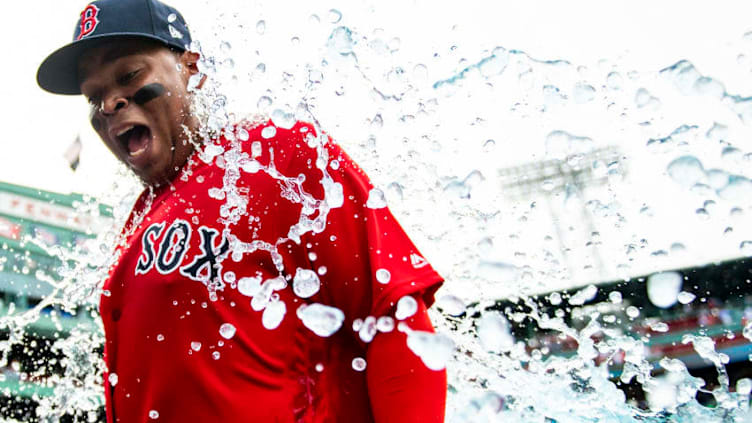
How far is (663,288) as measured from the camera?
1.21 m

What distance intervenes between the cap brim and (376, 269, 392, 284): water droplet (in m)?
0.97

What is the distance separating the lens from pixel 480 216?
1775mm

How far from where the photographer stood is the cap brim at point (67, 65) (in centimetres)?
164

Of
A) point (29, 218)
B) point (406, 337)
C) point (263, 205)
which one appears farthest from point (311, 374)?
point (29, 218)

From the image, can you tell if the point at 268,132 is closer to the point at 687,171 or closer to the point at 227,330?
the point at 227,330

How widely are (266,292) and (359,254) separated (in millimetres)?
207

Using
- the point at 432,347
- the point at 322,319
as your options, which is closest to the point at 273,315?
the point at 322,319

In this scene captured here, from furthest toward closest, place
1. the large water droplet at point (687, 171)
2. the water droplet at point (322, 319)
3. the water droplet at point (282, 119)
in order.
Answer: the water droplet at point (282, 119) → the large water droplet at point (687, 171) → the water droplet at point (322, 319)

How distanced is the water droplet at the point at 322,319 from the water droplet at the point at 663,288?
24.0 inches

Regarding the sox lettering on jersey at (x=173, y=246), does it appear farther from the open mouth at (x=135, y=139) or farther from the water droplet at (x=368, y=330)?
the water droplet at (x=368, y=330)

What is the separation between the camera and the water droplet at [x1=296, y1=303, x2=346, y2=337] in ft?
3.73

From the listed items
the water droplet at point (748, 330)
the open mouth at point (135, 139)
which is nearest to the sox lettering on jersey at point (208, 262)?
the open mouth at point (135, 139)

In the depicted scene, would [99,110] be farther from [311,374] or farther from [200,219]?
[311,374]

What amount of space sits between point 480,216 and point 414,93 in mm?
399
